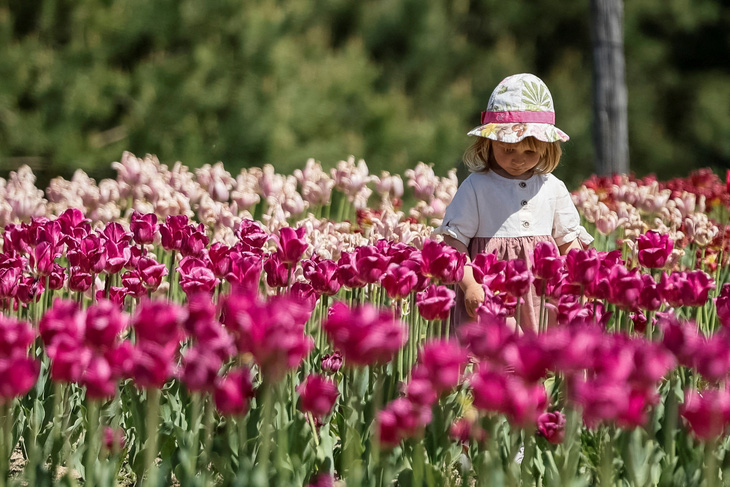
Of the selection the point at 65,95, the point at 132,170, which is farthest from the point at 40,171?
the point at 132,170

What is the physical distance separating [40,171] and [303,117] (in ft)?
6.55

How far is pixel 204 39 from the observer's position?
7.12 m

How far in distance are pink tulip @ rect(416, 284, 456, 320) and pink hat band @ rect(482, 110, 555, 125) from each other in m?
→ 0.92

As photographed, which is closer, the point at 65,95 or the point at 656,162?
the point at 65,95

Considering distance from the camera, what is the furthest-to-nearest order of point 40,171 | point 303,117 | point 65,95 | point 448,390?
point 303,117, point 40,171, point 65,95, point 448,390

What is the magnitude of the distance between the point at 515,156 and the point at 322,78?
573cm

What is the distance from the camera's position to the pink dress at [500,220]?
281 centimetres

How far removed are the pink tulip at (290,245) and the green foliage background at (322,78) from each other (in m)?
4.33

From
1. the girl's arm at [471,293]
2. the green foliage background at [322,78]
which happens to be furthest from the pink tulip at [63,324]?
the green foliage background at [322,78]

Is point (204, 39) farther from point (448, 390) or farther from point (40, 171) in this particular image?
point (448, 390)

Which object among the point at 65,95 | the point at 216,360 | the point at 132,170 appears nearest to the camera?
the point at 216,360

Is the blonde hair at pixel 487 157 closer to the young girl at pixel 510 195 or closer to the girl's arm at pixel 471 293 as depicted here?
the young girl at pixel 510 195

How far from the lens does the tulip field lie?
55.6 inches

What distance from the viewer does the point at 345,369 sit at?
7.70ft
